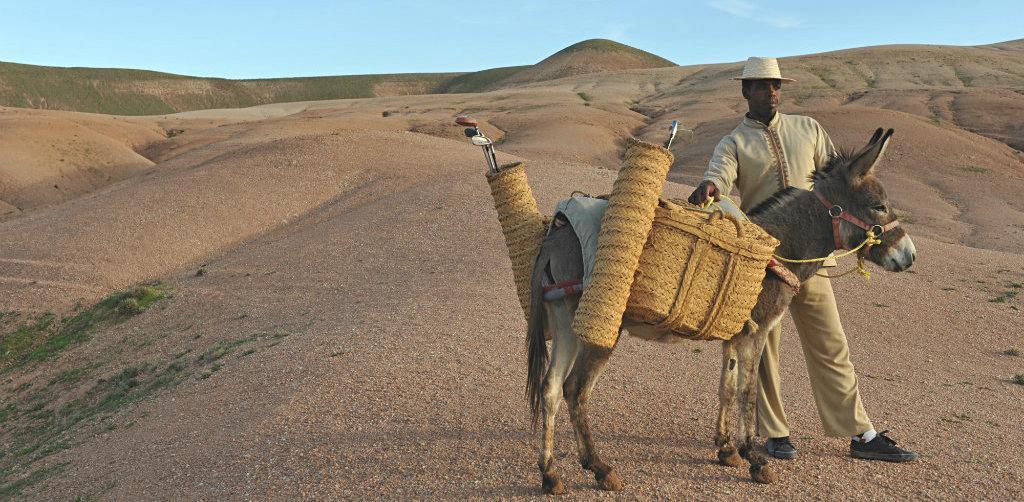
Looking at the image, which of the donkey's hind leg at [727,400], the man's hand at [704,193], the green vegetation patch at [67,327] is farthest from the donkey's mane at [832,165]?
the green vegetation patch at [67,327]

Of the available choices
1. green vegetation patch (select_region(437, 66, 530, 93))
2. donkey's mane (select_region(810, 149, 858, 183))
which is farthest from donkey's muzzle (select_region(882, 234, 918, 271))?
green vegetation patch (select_region(437, 66, 530, 93))

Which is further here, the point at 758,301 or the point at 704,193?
the point at 758,301

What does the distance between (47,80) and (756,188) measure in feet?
400

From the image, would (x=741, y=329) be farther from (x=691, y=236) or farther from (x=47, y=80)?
(x=47, y=80)

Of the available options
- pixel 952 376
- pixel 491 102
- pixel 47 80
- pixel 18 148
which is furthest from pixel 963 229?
pixel 47 80

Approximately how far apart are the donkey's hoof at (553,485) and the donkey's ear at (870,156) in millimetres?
→ 3069

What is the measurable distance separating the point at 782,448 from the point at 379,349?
4.80 meters

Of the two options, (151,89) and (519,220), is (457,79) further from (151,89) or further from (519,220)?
(519,220)

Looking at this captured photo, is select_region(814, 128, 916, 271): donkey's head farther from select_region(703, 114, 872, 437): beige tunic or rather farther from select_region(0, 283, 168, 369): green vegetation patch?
select_region(0, 283, 168, 369): green vegetation patch

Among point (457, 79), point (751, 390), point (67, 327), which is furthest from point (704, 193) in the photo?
point (457, 79)

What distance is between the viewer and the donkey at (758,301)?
569 cm

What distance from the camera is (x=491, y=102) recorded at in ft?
207

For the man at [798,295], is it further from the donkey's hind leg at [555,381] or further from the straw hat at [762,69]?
the donkey's hind leg at [555,381]

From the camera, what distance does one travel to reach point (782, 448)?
A: 21.4ft
